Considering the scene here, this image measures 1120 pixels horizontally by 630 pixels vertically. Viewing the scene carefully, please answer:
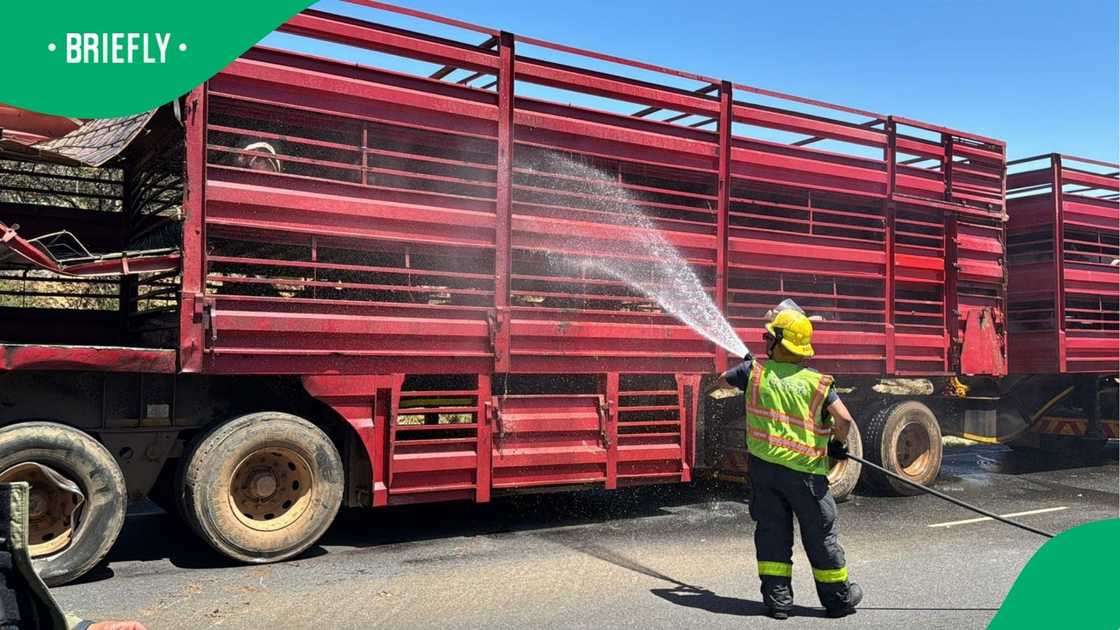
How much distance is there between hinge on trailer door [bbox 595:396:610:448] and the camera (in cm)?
733

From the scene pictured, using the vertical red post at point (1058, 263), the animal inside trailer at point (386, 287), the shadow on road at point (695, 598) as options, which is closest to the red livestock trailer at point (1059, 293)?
the vertical red post at point (1058, 263)

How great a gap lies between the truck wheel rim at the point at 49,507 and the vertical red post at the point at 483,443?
8.41 ft

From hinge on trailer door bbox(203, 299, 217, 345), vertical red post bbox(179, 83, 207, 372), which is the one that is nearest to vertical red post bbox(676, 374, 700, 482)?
hinge on trailer door bbox(203, 299, 217, 345)

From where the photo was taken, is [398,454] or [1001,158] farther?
[1001,158]

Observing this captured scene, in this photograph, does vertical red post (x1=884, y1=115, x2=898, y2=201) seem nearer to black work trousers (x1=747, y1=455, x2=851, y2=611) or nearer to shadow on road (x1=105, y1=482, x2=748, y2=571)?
shadow on road (x1=105, y1=482, x2=748, y2=571)

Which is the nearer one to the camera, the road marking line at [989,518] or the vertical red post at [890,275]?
the road marking line at [989,518]

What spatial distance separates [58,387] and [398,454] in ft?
7.01

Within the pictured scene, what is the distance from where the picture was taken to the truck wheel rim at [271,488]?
6012 millimetres

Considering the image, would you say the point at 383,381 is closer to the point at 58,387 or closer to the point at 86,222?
the point at 58,387

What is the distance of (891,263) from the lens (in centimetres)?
921

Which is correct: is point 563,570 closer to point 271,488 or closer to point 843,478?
point 271,488

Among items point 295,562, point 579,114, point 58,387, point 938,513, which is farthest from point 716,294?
point 58,387

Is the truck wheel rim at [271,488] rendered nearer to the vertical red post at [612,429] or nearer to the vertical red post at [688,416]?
the vertical red post at [612,429]

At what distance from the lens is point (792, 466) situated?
5039 millimetres
